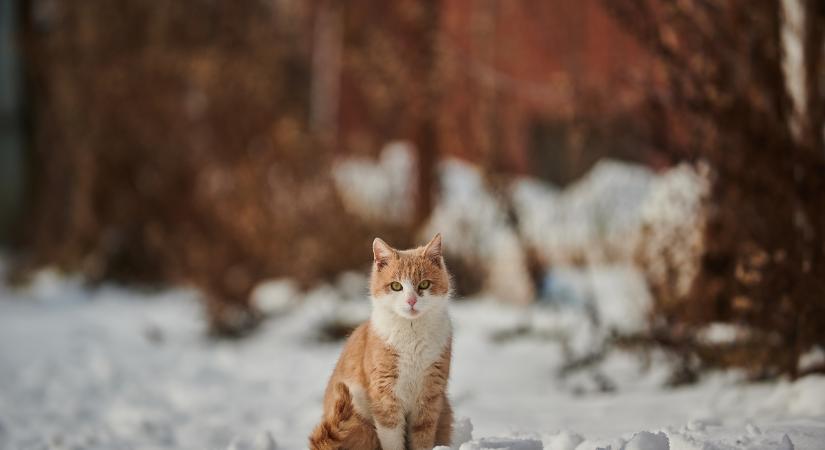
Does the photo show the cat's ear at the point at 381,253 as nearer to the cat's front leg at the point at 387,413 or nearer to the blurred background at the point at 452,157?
the cat's front leg at the point at 387,413

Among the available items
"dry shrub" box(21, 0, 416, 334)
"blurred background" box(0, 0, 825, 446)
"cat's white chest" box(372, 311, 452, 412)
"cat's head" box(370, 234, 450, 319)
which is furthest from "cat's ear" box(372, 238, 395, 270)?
"dry shrub" box(21, 0, 416, 334)

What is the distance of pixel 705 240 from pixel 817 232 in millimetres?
644

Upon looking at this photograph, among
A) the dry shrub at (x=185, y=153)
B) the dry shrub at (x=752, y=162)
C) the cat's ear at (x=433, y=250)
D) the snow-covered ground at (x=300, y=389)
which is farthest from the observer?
the dry shrub at (x=185, y=153)

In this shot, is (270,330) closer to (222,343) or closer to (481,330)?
(222,343)

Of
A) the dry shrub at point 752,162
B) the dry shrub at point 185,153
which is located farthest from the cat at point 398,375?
the dry shrub at point 185,153

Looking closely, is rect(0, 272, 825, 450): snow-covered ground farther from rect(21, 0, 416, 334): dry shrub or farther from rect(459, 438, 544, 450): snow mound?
rect(21, 0, 416, 334): dry shrub

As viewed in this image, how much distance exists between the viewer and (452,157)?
29.8ft

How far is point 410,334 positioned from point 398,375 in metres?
0.16

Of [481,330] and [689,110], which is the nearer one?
[689,110]

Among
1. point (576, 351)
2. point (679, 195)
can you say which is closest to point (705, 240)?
point (679, 195)

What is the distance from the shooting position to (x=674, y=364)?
4867mm

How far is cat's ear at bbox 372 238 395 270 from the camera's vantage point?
3057 mm

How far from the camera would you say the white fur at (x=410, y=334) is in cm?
287

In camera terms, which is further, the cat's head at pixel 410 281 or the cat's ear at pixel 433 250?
the cat's ear at pixel 433 250
